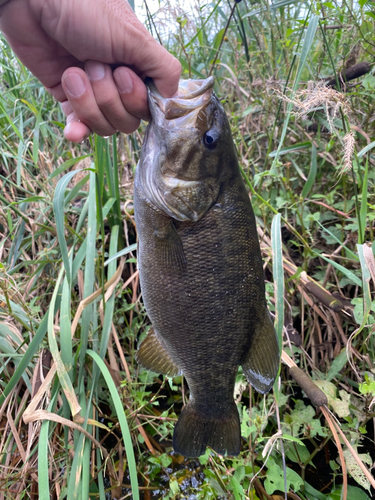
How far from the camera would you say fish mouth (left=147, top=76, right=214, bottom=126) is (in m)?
1.23

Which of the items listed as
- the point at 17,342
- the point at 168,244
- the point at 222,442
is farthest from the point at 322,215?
the point at 17,342

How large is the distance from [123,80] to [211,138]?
1.25ft

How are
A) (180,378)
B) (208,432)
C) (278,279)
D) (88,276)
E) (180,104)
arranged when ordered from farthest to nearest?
(180,378)
(88,276)
(208,432)
(278,279)
(180,104)

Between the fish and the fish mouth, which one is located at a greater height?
the fish mouth

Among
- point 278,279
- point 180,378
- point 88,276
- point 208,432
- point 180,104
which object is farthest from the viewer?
point 180,378

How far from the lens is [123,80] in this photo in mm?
1240

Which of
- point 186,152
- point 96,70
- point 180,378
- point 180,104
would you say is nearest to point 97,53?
Answer: point 96,70

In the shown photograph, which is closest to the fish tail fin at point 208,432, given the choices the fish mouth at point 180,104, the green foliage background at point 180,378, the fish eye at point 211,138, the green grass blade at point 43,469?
the green foliage background at point 180,378

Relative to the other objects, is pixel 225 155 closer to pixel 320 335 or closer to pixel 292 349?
pixel 292 349

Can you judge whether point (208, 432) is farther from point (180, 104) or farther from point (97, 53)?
point (97, 53)

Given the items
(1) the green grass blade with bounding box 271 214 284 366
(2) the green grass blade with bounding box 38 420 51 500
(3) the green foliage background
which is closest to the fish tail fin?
(3) the green foliage background

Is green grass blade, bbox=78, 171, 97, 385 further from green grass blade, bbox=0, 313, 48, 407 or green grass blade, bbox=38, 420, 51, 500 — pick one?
green grass blade, bbox=38, 420, 51, 500

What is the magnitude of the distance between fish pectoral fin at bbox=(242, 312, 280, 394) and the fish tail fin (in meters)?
0.17

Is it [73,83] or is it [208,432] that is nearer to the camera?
[73,83]
